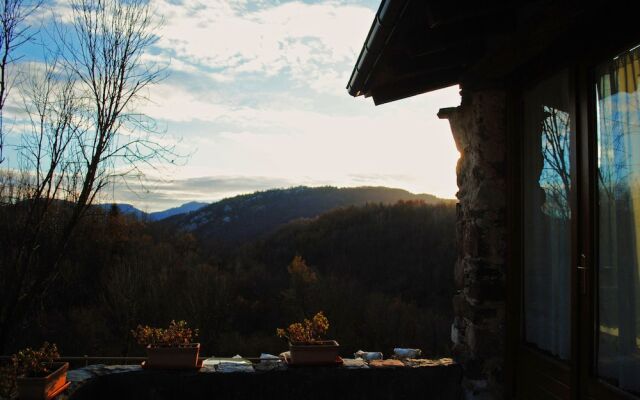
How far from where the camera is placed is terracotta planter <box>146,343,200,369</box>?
348 centimetres

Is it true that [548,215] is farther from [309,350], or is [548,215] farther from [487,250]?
[309,350]

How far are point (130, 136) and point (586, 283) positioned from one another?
4.65 metres

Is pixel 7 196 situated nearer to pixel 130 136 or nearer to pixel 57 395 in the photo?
pixel 130 136

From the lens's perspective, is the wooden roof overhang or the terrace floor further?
the terrace floor

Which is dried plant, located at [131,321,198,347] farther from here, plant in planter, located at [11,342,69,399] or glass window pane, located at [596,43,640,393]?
glass window pane, located at [596,43,640,393]

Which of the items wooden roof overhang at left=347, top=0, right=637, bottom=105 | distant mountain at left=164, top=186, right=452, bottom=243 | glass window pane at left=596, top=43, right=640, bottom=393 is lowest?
glass window pane at left=596, top=43, right=640, bottom=393

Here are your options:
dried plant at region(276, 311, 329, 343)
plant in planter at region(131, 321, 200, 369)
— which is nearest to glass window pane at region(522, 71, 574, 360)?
dried plant at region(276, 311, 329, 343)

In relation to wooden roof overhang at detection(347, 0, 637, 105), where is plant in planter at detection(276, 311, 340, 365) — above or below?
below

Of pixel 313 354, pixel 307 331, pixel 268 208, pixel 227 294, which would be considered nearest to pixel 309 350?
pixel 313 354

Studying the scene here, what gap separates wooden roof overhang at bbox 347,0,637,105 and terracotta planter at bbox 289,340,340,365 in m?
1.74

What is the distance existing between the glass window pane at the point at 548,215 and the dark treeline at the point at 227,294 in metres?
8.51

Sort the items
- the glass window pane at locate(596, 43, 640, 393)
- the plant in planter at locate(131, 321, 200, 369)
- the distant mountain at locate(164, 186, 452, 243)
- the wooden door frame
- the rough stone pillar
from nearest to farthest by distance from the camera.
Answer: the glass window pane at locate(596, 43, 640, 393)
the wooden door frame
the rough stone pillar
the plant in planter at locate(131, 321, 200, 369)
the distant mountain at locate(164, 186, 452, 243)

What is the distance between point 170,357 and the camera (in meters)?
3.49

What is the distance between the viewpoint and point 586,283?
2229 mm
